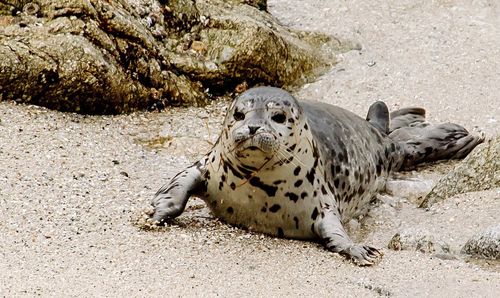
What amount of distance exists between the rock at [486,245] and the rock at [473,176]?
104cm

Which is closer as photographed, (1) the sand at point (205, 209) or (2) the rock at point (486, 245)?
(1) the sand at point (205, 209)

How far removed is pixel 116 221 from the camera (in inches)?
214

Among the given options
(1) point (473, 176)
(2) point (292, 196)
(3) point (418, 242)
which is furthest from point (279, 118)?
(1) point (473, 176)

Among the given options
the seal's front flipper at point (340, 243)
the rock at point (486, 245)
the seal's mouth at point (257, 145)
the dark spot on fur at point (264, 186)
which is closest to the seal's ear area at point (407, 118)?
the seal's front flipper at point (340, 243)

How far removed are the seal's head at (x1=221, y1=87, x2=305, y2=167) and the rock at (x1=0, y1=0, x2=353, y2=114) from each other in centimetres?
183

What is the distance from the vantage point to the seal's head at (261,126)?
5.18 meters

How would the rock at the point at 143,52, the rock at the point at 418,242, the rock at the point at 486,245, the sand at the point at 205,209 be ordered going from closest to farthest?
the sand at the point at 205,209 → the rock at the point at 486,245 → the rock at the point at 418,242 → the rock at the point at 143,52

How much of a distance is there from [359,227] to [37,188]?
1.79 m

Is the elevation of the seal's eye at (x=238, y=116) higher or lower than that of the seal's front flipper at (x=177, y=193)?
higher

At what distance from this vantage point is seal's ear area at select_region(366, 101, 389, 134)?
24.3 feet

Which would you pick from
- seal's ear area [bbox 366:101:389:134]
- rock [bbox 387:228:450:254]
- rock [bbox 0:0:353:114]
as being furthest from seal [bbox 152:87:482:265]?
rock [bbox 0:0:353:114]

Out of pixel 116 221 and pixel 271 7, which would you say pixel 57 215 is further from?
pixel 271 7

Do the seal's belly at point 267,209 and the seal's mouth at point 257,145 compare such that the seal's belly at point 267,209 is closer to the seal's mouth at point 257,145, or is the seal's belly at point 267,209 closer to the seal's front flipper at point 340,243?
the seal's front flipper at point 340,243

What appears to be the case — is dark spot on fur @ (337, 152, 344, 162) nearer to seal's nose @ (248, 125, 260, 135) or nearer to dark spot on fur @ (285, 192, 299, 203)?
dark spot on fur @ (285, 192, 299, 203)
